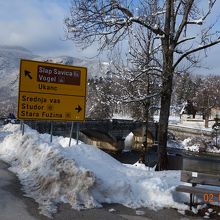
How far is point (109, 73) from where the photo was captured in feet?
67.9

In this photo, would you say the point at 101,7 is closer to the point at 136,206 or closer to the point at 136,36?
the point at 136,36

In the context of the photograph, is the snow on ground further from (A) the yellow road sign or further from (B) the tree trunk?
(B) the tree trunk

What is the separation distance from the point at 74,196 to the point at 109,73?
37.2ft

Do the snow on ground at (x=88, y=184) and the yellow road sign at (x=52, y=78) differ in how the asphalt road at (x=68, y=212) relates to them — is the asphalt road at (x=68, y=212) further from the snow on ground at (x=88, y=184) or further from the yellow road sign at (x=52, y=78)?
the yellow road sign at (x=52, y=78)

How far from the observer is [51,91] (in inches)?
579

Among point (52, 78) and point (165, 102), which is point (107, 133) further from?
point (52, 78)

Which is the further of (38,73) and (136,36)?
(136,36)

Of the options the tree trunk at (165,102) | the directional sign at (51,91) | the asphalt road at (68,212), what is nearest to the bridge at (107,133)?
the tree trunk at (165,102)

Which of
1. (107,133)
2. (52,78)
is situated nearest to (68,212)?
(52,78)

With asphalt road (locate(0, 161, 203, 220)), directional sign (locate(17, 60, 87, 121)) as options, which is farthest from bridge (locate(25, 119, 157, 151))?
asphalt road (locate(0, 161, 203, 220))

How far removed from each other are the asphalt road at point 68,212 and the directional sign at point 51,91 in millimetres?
4537

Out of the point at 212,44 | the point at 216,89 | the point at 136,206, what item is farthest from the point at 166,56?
the point at 216,89

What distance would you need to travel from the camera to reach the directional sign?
47.0 feet

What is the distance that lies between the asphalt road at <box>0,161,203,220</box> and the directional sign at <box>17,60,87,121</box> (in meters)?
4.54
